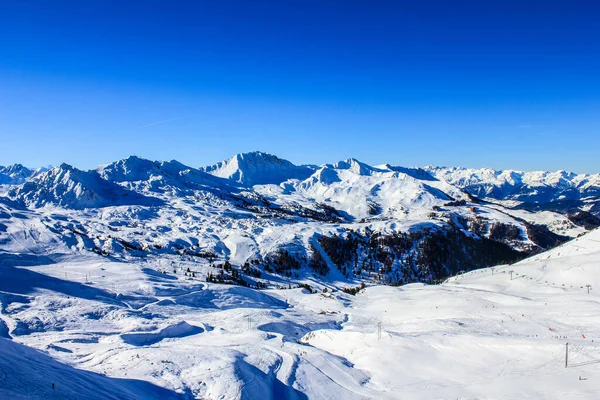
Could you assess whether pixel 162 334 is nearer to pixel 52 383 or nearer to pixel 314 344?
pixel 314 344

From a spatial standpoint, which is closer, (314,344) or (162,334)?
(314,344)

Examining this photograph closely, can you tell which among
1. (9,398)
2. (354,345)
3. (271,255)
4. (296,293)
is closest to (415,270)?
(271,255)

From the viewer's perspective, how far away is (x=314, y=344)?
4625 centimetres

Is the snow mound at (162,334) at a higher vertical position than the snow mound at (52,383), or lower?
lower

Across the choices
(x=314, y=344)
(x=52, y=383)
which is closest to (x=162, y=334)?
(x=314, y=344)

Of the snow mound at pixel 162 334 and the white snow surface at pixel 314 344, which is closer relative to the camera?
the white snow surface at pixel 314 344

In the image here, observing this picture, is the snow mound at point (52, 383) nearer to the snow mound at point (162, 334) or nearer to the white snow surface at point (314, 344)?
the white snow surface at point (314, 344)

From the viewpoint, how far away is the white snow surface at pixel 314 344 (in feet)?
88.5

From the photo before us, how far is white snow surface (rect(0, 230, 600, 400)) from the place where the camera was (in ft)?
88.5

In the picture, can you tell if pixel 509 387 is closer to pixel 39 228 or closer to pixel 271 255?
pixel 271 255

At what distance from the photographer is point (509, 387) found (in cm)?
2731

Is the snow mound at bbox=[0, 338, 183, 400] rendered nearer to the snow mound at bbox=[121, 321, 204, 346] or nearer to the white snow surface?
the white snow surface

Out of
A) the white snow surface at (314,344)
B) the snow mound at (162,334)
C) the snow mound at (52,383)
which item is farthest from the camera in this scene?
the snow mound at (162,334)

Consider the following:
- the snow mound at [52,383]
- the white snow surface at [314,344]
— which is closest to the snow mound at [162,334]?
the white snow surface at [314,344]
